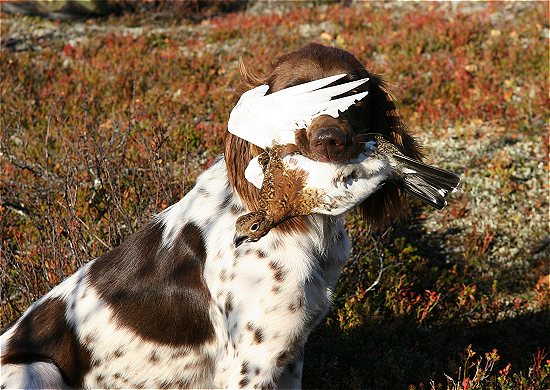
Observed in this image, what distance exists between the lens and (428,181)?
116 inches

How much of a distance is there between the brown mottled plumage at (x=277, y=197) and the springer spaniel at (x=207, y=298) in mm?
298

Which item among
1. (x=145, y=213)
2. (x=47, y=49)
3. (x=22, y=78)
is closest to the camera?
(x=145, y=213)

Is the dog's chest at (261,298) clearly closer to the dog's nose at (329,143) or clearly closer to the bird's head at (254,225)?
the bird's head at (254,225)

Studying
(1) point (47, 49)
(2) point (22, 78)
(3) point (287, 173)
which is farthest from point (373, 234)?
(1) point (47, 49)

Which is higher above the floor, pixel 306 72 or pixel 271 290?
pixel 306 72

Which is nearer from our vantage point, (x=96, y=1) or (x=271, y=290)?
(x=271, y=290)

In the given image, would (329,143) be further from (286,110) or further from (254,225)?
(254,225)

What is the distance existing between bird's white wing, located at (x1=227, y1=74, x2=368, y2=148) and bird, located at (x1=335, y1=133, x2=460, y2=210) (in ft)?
0.74

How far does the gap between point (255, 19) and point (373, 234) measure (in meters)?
6.98

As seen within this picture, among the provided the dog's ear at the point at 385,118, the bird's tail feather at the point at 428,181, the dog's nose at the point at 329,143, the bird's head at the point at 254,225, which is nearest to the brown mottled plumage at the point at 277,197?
the bird's head at the point at 254,225

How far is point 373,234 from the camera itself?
5.85 metres

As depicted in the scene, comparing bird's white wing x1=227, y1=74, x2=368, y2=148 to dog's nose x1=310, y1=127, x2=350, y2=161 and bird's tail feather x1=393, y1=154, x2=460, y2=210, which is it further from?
bird's tail feather x1=393, y1=154, x2=460, y2=210

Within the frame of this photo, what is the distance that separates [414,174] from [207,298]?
1.15 m

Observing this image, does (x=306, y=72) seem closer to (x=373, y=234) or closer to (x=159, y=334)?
(x=159, y=334)
